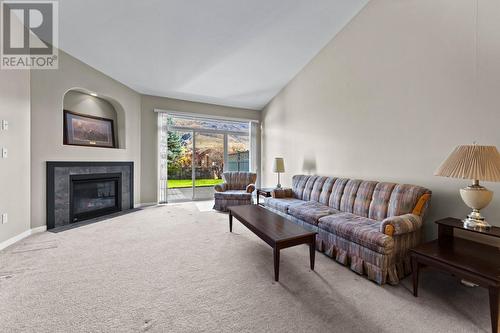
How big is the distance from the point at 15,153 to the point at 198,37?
3068 millimetres

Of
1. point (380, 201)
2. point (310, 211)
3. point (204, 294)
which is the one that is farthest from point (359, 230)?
point (204, 294)

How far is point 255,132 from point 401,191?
4402 mm

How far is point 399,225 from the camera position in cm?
203

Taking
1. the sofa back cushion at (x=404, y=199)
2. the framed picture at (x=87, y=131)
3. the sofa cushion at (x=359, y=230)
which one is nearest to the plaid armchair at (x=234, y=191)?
the sofa cushion at (x=359, y=230)

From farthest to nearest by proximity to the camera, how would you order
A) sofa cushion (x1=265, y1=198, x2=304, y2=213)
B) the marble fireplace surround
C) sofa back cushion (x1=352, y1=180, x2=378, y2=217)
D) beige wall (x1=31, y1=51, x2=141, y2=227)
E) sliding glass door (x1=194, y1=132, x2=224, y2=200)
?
sliding glass door (x1=194, y1=132, x2=224, y2=200) < sofa cushion (x1=265, y1=198, x2=304, y2=213) < the marble fireplace surround < beige wall (x1=31, y1=51, x2=141, y2=227) < sofa back cushion (x1=352, y1=180, x2=378, y2=217)

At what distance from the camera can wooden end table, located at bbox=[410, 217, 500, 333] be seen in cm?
140

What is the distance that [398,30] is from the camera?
280cm

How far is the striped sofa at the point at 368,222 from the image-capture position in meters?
2.01

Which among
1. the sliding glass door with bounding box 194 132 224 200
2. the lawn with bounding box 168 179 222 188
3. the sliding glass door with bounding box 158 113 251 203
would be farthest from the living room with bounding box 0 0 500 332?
the sliding glass door with bounding box 194 132 224 200

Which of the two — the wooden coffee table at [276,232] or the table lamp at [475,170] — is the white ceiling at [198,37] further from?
the wooden coffee table at [276,232]

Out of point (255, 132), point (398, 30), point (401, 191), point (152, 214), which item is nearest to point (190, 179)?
point (152, 214)

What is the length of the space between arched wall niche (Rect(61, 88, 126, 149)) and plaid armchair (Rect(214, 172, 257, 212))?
7.93 feet

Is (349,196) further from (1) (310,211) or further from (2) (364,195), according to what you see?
(1) (310,211)

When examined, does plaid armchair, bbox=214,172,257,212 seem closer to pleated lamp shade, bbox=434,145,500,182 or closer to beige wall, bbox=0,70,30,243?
beige wall, bbox=0,70,30,243
